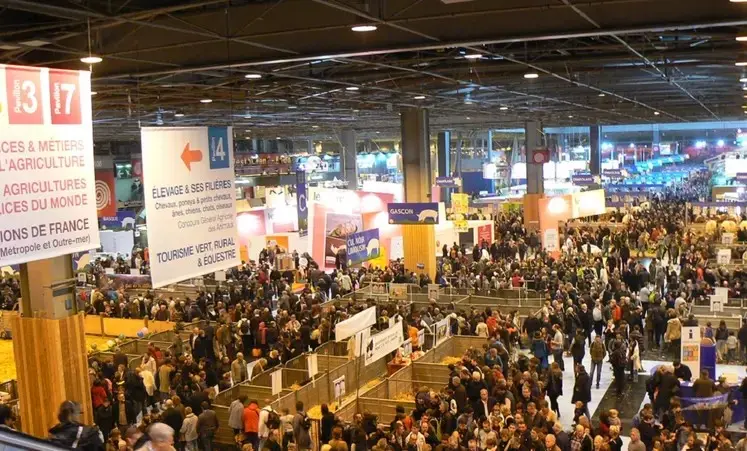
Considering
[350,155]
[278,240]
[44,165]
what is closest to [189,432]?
[44,165]

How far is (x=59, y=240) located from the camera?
329 inches

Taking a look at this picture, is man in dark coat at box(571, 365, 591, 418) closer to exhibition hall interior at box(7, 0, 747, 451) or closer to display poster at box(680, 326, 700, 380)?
exhibition hall interior at box(7, 0, 747, 451)

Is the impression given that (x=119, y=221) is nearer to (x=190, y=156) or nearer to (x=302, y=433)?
(x=302, y=433)

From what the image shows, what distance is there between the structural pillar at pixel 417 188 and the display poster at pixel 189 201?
15226 mm

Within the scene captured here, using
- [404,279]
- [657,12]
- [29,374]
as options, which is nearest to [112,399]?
[29,374]

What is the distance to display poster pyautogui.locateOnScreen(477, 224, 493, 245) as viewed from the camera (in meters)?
30.2

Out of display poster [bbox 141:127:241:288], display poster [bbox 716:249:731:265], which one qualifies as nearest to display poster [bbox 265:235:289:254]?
display poster [bbox 716:249:731:265]

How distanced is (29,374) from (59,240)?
14.4ft

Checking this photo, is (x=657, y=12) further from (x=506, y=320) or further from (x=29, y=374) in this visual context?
(x=29, y=374)

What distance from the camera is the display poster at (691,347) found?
13352 mm

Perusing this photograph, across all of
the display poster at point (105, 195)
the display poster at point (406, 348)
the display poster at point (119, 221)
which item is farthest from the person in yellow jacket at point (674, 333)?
the display poster at point (105, 195)

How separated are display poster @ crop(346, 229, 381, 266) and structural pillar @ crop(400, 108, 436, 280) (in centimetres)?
251

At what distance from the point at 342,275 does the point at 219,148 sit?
1366cm

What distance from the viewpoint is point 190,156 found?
988 centimetres
